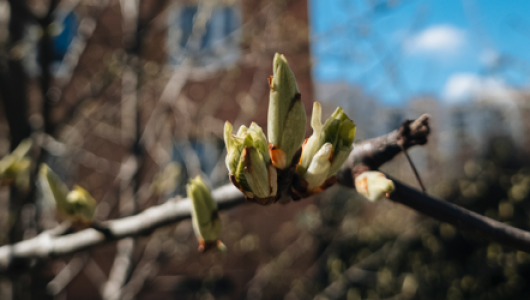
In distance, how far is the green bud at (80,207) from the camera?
80 centimetres

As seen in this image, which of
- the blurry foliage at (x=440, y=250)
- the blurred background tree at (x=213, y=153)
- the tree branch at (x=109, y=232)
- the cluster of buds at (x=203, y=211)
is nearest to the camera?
the cluster of buds at (x=203, y=211)

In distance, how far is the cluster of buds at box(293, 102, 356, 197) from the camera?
0.50 metres

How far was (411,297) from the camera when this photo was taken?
13.1ft

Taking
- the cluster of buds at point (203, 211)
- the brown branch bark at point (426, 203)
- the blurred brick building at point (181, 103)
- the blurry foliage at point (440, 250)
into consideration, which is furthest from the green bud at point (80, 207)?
the blurry foliage at point (440, 250)

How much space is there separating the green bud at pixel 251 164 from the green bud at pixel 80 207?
50 centimetres

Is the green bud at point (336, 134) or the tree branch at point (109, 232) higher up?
the green bud at point (336, 134)

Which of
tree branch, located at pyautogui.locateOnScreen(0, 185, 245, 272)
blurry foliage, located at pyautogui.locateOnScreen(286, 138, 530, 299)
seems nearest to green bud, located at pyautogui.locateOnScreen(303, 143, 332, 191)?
tree branch, located at pyautogui.locateOnScreen(0, 185, 245, 272)

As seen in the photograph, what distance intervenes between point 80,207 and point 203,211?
15.0 inches

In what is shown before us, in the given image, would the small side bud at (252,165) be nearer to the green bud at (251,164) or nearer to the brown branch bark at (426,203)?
the green bud at (251,164)

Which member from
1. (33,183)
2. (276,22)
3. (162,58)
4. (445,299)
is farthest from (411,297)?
(162,58)

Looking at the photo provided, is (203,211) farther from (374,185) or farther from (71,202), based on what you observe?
(71,202)

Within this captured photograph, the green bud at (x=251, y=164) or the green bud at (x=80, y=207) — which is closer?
the green bud at (x=251, y=164)

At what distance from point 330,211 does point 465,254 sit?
186 centimetres

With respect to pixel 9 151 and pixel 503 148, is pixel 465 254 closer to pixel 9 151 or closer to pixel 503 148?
pixel 503 148
